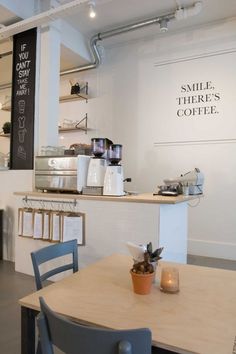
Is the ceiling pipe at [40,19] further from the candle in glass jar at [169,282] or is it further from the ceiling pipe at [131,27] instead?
the candle in glass jar at [169,282]

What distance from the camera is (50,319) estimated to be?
859 millimetres

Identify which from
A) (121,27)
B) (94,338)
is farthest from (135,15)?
(94,338)

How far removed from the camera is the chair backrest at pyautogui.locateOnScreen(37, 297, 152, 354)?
0.75 m

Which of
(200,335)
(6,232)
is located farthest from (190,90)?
(200,335)

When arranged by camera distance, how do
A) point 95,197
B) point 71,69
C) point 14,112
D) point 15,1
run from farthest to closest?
1. point 71,69
2. point 14,112
3. point 15,1
4. point 95,197

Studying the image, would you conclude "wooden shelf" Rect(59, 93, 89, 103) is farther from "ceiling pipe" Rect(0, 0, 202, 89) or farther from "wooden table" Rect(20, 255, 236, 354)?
"wooden table" Rect(20, 255, 236, 354)

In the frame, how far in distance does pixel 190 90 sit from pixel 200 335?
13.1ft

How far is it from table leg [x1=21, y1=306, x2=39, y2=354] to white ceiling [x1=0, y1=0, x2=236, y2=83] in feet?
11.1

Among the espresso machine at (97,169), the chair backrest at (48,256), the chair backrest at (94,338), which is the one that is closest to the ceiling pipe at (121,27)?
the espresso machine at (97,169)

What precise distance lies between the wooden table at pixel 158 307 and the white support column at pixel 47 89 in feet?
8.36

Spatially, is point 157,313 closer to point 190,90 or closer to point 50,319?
point 50,319

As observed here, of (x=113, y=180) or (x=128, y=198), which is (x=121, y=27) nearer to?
(x=113, y=180)

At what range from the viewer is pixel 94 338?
30.2 inches

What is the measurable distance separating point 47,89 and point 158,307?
3202mm
